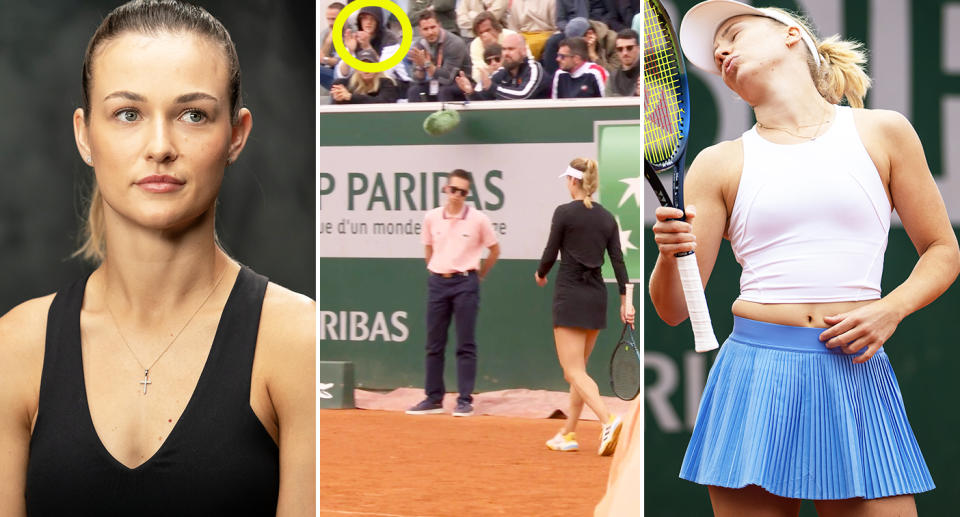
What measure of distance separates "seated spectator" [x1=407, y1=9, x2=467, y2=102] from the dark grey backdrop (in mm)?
816

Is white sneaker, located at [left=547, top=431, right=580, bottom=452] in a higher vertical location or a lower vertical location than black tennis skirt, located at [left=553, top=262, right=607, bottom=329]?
lower

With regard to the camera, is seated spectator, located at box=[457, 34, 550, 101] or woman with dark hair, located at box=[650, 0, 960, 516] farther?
seated spectator, located at box=[457, 34, 550, 101]

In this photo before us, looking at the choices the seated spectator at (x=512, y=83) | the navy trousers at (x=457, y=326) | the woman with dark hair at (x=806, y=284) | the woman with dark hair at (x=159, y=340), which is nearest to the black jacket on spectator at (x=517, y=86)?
the seated spectator at (x=512, y=83)

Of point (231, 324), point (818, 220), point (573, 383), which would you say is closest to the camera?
point (231, 324)

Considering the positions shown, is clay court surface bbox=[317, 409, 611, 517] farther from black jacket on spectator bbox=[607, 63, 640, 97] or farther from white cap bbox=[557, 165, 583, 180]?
black jacket on spectator bbox=[607, 63, 640, 97]

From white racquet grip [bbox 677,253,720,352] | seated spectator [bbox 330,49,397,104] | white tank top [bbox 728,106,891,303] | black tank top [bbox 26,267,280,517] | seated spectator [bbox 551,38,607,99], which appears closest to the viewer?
black tank top [bbox 26,267,280,517]

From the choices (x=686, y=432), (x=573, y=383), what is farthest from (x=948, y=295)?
(x=573, y=383)

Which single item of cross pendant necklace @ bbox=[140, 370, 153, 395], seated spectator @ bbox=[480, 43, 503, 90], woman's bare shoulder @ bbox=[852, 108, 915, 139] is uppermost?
seated spectator @ bbox=[480, 43, 503, 90]

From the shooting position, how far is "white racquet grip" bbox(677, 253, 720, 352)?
2.07 metres

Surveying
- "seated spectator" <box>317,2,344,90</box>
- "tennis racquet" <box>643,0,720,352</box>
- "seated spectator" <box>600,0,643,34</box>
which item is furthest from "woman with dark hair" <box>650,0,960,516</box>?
"seated spectator" <box>317,2,344,90</box>

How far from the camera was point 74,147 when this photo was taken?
3.55 metres

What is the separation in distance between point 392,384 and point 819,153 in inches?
123

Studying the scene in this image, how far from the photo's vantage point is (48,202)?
3584 mm

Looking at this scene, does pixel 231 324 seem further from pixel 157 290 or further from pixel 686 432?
pixel 686 432
